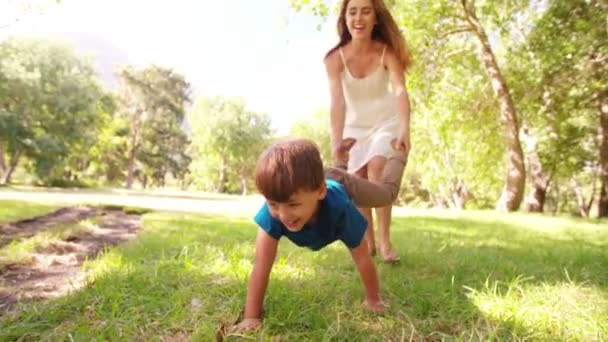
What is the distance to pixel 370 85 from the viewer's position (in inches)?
148

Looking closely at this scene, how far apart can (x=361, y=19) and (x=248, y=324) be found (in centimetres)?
260

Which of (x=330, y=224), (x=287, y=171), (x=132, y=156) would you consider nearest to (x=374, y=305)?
(x=330, y=224)

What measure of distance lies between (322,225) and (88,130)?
39.8 metres

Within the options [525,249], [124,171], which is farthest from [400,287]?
[124,171]

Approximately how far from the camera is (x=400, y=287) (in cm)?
293

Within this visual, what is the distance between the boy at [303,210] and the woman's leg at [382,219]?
71cm

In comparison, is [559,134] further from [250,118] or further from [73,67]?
[250,118]

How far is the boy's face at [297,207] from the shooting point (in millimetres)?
2068

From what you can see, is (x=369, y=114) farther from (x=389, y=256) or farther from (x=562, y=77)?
(x=562, y=77)

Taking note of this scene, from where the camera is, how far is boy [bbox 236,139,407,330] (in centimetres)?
204

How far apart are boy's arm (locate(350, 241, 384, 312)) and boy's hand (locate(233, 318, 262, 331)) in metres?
0.62

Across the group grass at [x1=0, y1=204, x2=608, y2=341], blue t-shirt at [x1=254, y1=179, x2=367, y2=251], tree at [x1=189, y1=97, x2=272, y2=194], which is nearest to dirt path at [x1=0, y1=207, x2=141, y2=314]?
grass at [x1=0, y1=204, x2=608, y2=341]

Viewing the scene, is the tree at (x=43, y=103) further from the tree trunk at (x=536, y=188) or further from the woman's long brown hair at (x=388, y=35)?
the woman's long brown hair at (x=388, y=35)

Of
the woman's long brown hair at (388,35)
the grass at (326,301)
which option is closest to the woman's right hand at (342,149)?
the woman's long brown hair at (388,35)
